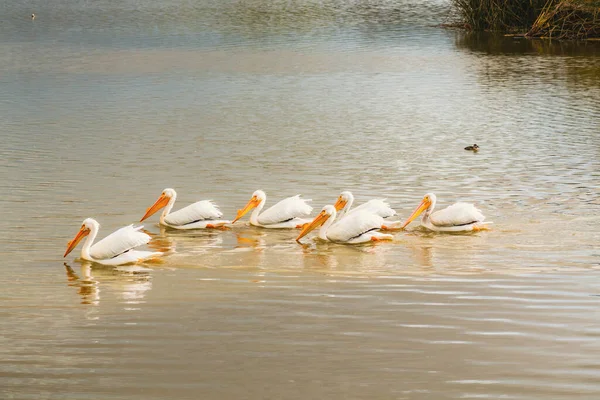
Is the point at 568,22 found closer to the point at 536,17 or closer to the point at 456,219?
the point at 536,17

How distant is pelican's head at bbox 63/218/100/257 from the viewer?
24.4 ft

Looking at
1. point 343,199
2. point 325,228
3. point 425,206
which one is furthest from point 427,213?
point 325,228

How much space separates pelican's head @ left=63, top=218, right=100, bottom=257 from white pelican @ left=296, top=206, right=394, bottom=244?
156cm

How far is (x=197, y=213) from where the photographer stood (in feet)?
27.3

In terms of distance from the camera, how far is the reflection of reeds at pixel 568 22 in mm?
23734

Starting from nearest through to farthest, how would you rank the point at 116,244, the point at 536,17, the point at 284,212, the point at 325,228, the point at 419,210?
1. the point at 116,244
2. the point at 325,228
3. the point at 284,212
4. the point at 419,210
5. the point at 536,17

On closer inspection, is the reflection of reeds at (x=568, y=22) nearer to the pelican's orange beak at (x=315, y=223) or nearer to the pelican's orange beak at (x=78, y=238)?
the pelican's orange beak at (x=315, y=223)

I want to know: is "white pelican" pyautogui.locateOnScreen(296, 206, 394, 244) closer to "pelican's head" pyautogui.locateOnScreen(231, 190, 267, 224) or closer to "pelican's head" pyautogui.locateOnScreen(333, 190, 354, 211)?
"pelican's head" pyautogui.locateOnScreen(333, 190, 354, 211)

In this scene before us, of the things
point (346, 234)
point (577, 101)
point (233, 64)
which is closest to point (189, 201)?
point (346, 234)

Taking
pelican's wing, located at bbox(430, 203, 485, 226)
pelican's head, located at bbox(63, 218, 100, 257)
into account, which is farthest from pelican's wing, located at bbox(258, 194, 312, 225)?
pelican's head, located at bbox(63, 218, 100, 257)

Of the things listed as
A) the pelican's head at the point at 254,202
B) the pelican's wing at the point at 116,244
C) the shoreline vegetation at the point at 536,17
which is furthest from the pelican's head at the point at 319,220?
the shoreline vegetation at the point at 536,17

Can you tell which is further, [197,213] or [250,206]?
[250,206]

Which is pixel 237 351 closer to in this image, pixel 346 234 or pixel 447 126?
pixel 346 234

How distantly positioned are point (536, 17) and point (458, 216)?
18221mm
